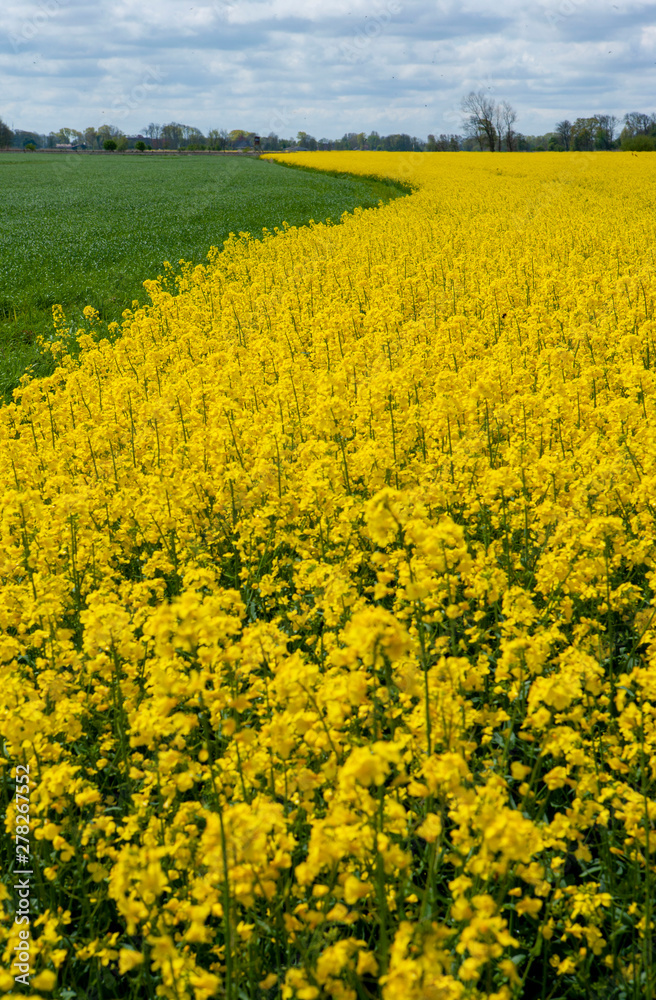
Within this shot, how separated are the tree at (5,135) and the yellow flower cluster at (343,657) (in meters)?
132

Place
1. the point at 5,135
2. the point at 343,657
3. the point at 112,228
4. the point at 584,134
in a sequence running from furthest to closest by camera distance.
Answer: the point at 5,135 → the point at 584,134 → the point at 112,228 → the point at 343,657

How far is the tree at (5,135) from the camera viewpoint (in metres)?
116

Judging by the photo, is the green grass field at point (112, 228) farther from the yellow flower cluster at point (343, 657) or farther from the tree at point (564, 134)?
the tree at point (564, 134)

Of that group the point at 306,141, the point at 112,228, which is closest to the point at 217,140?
the point at 306,141

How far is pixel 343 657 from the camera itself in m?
2.02

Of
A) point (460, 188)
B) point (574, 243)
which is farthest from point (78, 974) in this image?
point (460, 188)

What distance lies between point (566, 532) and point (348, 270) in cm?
923

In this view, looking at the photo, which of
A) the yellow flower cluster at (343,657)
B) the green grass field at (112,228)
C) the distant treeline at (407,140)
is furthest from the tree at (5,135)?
the yellow flower cluster at (343,657)

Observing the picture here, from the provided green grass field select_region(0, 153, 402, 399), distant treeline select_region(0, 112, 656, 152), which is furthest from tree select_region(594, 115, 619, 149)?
green grass field select_region(0, 153, 402, 399)

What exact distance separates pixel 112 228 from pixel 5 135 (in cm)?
11712

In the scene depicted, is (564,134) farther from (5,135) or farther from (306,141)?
(5,135)

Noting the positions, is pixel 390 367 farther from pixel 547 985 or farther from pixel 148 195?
pixel 148 195

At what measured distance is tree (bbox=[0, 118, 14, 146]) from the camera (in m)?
116

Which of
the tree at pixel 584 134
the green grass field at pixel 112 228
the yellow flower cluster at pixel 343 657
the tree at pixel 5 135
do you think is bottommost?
the yellow flower cluster at pixel 343 657
